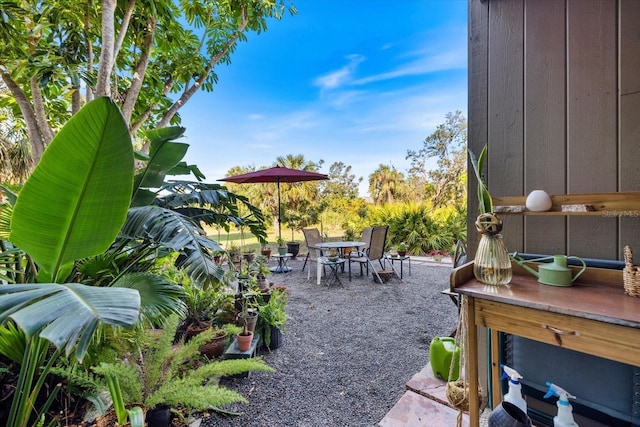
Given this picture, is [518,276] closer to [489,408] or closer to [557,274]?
[557,274]

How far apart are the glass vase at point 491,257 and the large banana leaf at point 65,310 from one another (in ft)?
4.46

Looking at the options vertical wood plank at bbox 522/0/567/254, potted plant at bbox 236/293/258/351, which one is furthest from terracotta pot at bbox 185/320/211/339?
vertical wood plank at bbox 522/0/567/254

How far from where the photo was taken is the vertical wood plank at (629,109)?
1.20m

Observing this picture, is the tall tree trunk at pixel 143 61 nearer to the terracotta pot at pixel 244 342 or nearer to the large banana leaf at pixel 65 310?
the terracotta pot at pixel 244 342

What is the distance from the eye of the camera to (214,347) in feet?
7.80

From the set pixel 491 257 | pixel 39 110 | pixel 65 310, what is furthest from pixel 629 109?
pixel 39 110

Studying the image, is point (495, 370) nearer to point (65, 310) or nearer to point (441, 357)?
point (441, 357)

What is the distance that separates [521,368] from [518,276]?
1.78 ft

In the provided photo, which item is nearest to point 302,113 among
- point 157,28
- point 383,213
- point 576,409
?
point 383,213

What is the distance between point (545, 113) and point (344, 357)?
2.44 metres

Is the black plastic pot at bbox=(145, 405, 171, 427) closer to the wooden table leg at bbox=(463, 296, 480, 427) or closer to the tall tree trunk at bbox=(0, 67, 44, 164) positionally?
the wooden table leg at bbox=(463, 296, 480, 427)

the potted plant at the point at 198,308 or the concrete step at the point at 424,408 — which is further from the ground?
the potted plant at the point at 198,308

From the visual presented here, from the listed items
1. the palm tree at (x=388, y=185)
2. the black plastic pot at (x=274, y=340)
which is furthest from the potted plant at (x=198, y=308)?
the palm tree at (x=388, y=185)

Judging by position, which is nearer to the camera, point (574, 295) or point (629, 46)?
point (574, 295)
